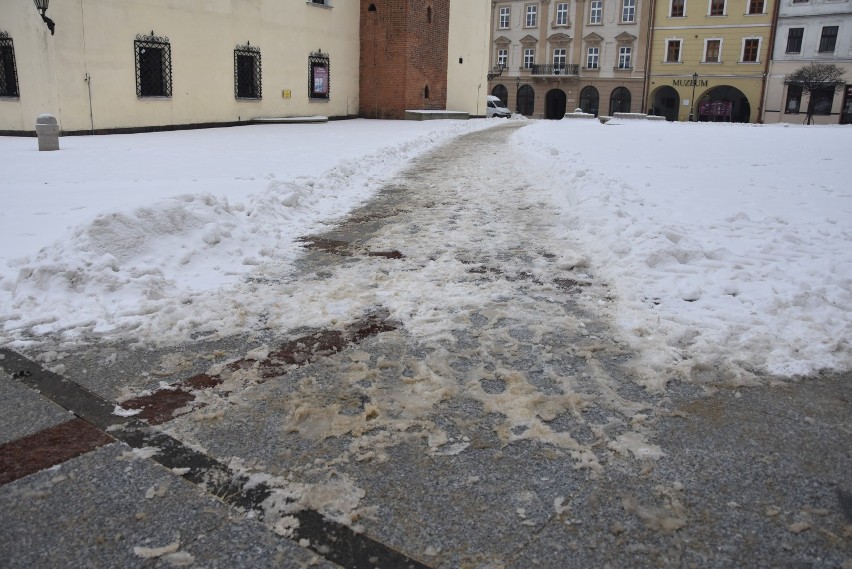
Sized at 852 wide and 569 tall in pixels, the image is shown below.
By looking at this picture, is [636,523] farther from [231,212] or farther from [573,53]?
[573,53]

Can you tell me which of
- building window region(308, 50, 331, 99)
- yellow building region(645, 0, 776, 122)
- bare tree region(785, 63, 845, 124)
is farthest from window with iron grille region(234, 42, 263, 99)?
yellow building region(645, 0, 776, 122)

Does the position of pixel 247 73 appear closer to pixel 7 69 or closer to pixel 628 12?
pixel 7 69

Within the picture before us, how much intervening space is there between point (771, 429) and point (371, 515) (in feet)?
6.54

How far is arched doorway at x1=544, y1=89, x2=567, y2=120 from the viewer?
55500mm

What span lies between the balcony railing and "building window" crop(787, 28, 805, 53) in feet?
48.5

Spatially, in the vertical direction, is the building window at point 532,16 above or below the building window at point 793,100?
above

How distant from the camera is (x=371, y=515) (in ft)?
8.21

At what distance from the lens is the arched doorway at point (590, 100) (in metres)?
53.4

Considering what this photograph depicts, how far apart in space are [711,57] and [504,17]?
56.7 feet

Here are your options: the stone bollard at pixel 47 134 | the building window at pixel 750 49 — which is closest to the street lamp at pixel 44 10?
the stone bollard at pixel 47 134

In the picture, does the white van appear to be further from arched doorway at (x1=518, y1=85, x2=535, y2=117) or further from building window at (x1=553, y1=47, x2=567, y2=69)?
arched doorway at (x1=518, y1=85, x2=535, y2=117)

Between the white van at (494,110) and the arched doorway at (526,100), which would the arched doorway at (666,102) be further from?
the white van at (494,110)

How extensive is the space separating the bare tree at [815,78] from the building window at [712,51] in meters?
5.53

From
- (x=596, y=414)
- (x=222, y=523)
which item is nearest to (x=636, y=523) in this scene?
(x=596, y=414)
